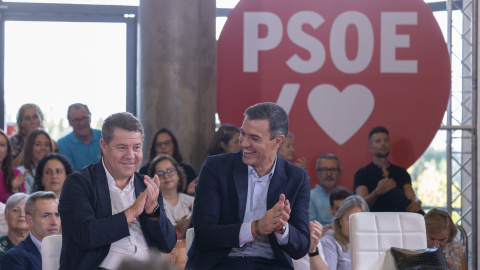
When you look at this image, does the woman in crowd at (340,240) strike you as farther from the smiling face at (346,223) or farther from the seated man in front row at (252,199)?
the seated man in front row at (252,199)

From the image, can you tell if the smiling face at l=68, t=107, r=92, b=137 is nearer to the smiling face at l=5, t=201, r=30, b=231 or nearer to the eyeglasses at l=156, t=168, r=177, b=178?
the eyeglasses at l=156, t=168, r=177, b=178

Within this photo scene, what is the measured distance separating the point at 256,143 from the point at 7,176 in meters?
2.68

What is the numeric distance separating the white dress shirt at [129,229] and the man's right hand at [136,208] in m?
0.13

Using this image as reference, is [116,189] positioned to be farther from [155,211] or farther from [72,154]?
[72,154]

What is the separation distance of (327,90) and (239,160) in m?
3.61

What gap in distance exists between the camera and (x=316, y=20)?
21.7 feet

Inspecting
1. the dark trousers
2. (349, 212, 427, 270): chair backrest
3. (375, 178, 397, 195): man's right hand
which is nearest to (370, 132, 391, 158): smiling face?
(375, 178, 397, 195): man's right hand

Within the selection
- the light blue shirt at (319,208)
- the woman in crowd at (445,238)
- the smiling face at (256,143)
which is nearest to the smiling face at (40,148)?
the light blue shirt at (319,208)

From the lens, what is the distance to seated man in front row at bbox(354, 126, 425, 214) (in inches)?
225

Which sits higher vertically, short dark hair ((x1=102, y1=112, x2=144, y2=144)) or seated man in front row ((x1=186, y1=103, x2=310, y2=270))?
short dark hair ((x1=102, y1=112, x2=144, y2=144))

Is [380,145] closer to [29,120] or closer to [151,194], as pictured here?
[29,120]

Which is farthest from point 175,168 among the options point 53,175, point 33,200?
point 33,200

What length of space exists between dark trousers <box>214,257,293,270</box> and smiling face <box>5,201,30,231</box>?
1.67 m

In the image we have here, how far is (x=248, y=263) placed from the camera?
300 centimetres
